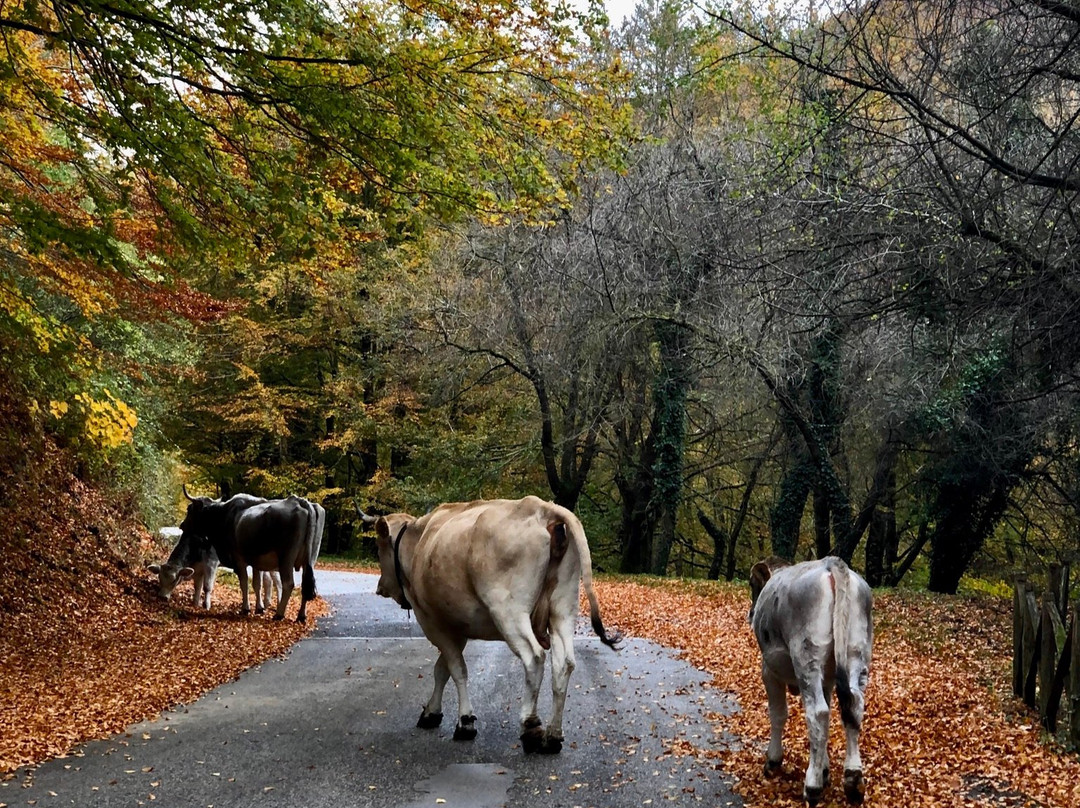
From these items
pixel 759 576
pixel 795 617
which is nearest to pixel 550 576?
pixel 759 576

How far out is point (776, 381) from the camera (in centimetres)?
1984

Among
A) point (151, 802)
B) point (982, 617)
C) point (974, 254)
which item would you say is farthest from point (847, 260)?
point (151, 802)

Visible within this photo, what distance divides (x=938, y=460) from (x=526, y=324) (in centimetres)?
1094

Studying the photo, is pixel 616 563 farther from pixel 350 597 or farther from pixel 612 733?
pixel 612 733

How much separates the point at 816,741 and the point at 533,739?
2.27 metres

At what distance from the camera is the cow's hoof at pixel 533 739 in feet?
23.7

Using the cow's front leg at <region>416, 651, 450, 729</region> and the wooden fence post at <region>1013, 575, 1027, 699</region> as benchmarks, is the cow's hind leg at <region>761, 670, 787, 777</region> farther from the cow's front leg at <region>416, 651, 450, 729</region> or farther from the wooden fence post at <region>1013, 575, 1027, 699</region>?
the wooden fence post at <region>1013, 575, 1027, 699</region>

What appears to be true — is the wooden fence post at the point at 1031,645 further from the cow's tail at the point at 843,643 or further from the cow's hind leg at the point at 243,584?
the cow's hind leg at the point at 243,584

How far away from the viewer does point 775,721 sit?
263 inches

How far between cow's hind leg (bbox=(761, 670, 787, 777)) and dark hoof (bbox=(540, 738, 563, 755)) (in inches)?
60.9

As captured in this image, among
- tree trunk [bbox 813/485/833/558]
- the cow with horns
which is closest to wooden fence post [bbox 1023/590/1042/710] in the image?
the cow with horns

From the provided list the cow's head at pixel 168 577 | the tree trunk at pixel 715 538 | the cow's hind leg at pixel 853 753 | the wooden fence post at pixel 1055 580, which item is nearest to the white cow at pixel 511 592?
the cow's hind leg at pixel 853 753

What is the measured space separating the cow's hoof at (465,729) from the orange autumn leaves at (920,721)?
190 cm

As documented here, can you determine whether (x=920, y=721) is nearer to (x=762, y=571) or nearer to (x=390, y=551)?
(x=762, y=571)
